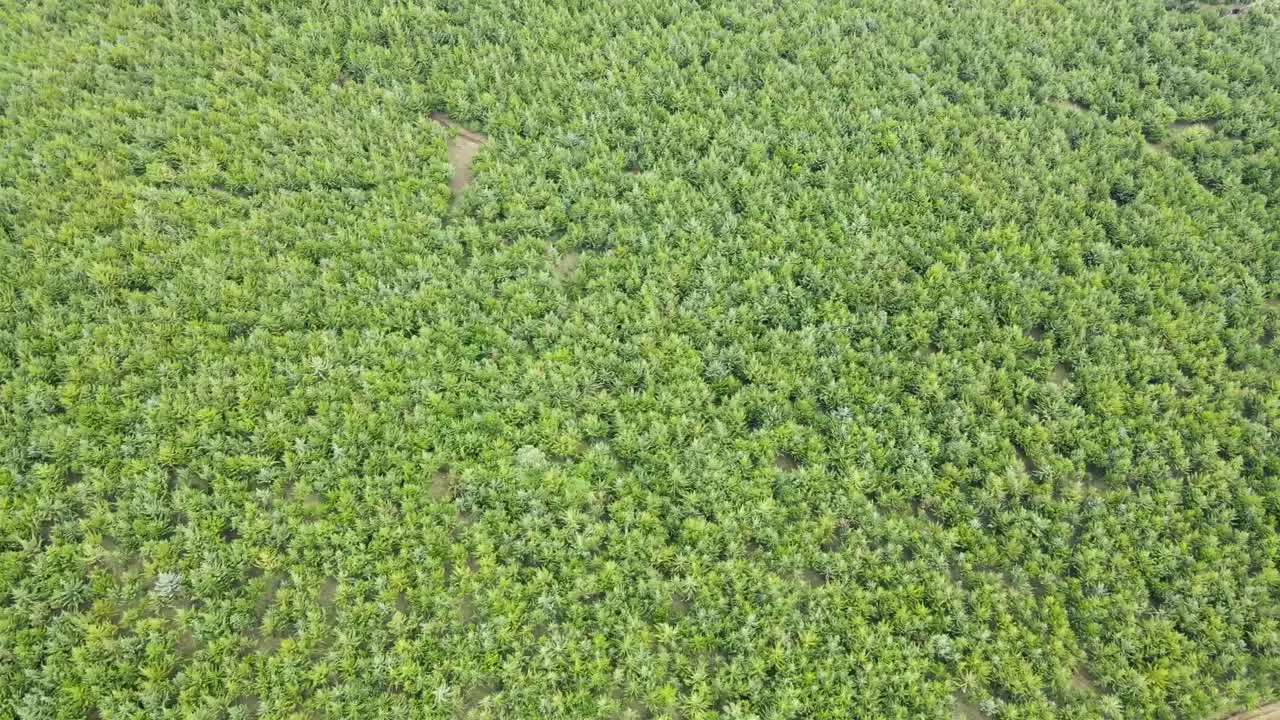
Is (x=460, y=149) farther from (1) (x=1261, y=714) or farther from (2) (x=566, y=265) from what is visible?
(1) (x=1261, y=714)

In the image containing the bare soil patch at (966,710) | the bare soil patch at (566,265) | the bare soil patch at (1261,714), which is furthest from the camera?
the bare soil patch at (566,265)

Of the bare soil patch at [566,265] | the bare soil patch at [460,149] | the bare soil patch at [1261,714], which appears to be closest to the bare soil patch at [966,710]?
the bare soil patch at [1261,714]

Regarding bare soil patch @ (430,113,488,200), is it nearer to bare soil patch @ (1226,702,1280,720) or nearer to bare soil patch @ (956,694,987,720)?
bare soil patch @ (956,694,987,720)

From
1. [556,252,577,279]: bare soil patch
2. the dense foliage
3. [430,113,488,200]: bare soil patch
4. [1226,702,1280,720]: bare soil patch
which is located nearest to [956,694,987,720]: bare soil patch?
the dense foliage

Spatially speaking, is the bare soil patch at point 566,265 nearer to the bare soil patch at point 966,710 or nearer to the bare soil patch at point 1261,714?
the bare soil patch at point 966,710

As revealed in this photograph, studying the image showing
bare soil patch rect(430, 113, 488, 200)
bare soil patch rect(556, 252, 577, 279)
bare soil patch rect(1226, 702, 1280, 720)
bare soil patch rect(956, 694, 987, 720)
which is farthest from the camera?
bare soil patch rect(430, 113, 488, 200)
